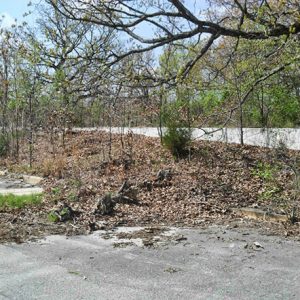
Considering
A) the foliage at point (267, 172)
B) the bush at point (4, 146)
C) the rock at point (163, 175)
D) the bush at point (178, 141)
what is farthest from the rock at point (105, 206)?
the bush at point (4, 146)

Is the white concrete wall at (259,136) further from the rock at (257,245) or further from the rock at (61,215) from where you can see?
the rock at (257,245)

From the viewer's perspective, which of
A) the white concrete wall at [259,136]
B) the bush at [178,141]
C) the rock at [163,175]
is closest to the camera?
the rock at [163,175]

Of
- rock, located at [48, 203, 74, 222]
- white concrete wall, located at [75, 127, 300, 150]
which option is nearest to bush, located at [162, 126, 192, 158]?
white concrete wall, located at [75, 127, 300, 150]

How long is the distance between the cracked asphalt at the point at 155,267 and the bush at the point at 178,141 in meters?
6.60

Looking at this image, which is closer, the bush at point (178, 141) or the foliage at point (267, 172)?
the foliage at point (267, 172)

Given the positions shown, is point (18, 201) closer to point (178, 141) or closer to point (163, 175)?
point (163, 175)

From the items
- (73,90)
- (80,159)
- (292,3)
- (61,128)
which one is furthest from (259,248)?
(61,128)

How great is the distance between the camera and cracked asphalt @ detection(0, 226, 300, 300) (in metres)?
4.64

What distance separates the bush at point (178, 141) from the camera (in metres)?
13.7

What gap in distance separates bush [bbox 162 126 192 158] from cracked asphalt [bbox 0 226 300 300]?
260 inches

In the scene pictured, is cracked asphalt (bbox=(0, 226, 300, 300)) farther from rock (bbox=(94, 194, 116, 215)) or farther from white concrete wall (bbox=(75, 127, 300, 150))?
white concrete wall (bbox=(75, 127, 300, 150))

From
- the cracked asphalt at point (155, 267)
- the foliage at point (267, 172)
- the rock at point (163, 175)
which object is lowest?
the cracked asphalt at point (155, 267)

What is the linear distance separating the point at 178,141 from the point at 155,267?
27.5 ft

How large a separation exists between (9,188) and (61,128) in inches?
247
